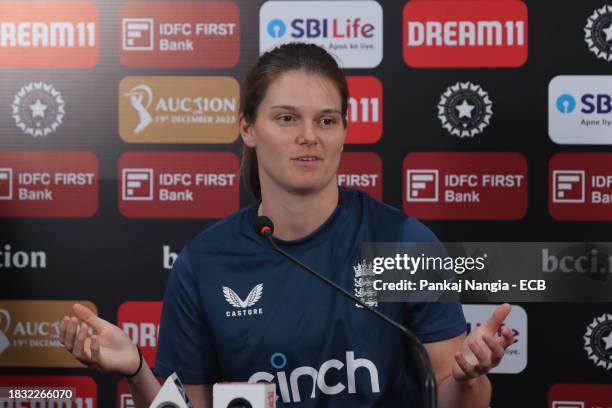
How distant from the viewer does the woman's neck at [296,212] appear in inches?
57.7

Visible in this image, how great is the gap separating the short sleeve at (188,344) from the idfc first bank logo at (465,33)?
1.05m

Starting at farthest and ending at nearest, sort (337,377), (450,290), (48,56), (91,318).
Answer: (48,56), (450,290), (337,377), (91,318)

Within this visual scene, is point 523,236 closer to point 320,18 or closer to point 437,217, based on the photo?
point 437,217

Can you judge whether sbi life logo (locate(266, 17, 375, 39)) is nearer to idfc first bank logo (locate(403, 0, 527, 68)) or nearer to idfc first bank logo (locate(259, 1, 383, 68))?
idfc first bank logo (locate(259, 1, 383, 68))

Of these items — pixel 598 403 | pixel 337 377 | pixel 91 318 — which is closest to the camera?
pixel 91 318

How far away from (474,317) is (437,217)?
11.7 inches

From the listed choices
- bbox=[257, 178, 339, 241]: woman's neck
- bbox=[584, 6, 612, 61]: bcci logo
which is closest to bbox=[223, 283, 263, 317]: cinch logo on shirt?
bbox=[257, 178, 339, 241]: woman's neck

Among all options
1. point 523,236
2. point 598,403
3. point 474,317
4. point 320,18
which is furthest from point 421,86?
point 598,403

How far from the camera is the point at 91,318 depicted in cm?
115

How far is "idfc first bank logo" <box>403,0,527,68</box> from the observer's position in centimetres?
212

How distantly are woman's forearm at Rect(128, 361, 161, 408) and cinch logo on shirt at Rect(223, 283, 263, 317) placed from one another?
0.23m

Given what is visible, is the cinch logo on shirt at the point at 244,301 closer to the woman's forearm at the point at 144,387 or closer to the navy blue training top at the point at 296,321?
the navy blue training top at the point at 296,321

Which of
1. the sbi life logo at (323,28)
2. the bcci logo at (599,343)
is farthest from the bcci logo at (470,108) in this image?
the bcci logo at (599,343)

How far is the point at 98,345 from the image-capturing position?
1100 millimetres
